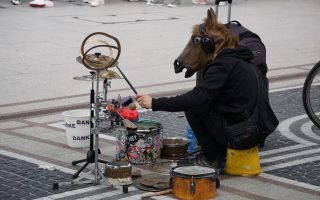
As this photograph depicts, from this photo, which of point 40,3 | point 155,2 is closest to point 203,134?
point 40,3

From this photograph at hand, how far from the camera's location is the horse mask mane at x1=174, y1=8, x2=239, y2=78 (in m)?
6.62

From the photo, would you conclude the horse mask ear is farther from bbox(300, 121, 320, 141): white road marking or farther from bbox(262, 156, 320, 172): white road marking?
bbox(300, 121, 320, 141): white road marking

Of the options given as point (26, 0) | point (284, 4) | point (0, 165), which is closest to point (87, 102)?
point (0, 165)

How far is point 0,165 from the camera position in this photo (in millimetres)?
6914

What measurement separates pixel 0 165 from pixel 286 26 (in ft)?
36.2

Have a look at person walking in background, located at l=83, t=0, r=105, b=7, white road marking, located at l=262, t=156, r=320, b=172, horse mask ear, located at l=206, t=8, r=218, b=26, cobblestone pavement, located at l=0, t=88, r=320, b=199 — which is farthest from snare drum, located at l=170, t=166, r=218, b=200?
person walking in background, located at l=83, t=0, r=105, b=7

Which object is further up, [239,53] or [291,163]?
[239,53]

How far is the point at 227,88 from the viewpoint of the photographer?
6.63 m

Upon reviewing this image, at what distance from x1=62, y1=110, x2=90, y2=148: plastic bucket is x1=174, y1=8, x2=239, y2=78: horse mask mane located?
3.65 feet

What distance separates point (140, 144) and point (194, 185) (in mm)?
937

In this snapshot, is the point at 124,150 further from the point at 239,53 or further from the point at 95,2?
the point at 95,2

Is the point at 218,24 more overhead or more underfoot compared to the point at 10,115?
more overhead

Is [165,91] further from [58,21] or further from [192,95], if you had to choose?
[58,21]

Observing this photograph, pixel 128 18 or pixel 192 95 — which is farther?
pixel 128 18
